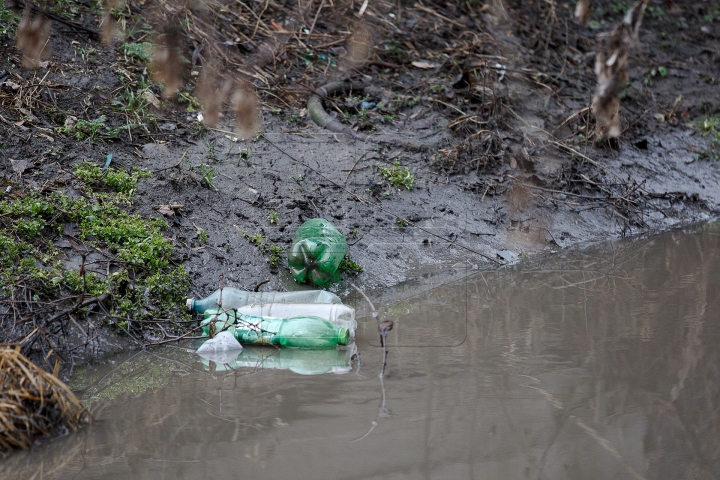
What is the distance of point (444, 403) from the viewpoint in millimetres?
3277

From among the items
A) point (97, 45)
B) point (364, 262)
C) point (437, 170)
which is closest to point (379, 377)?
Result: point (364, 262)

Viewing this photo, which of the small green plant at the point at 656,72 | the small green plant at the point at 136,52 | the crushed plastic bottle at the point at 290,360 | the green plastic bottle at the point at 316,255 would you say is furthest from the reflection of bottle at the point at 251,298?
the small green plant at the point at 656,72

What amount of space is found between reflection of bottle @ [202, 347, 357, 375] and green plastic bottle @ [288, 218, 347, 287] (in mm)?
844

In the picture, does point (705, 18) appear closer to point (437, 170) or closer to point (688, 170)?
point (688, 170)

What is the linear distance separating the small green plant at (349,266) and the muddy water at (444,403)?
381 mm

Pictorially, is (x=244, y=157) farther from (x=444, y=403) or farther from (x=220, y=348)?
(x=444, y=403)

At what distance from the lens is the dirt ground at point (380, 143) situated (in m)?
5.05

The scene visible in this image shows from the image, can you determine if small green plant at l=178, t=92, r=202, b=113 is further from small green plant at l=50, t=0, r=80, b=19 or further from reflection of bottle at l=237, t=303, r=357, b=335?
reflection of bottle at l=237, t=303, r=357, b=335

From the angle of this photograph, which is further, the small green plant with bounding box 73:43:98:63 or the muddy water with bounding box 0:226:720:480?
the small green plant with bounding box 73:43:98:63

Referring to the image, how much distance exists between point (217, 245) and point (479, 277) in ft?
6.27

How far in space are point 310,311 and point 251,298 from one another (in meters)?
0.44

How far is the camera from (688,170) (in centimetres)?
724

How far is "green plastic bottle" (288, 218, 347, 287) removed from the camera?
4.71 metres

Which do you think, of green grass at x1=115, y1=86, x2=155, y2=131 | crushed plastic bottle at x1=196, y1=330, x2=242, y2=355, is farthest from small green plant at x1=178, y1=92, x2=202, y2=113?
crushed plastic bottle at x1=196, y1=330, x2=242, y2=355
